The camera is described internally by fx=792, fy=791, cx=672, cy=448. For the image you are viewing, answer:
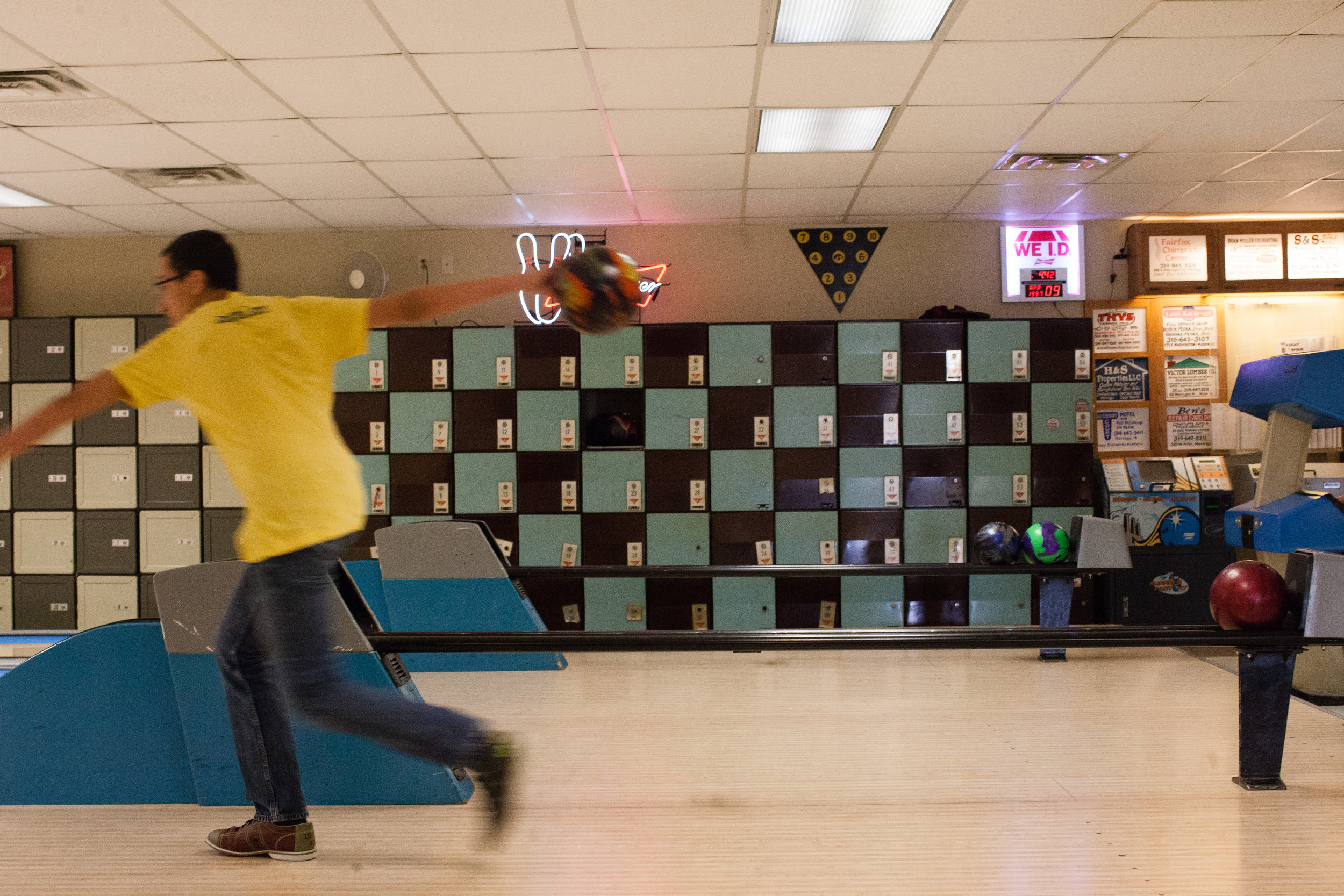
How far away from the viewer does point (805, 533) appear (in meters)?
5.00

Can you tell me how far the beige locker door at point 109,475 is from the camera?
Result: 5.19 metres

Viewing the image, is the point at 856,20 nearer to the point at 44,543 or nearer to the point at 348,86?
the point at 348,86

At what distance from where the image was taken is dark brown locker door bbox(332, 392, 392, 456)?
5070mm

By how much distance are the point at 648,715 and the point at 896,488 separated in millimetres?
2709

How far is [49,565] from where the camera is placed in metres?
5.22

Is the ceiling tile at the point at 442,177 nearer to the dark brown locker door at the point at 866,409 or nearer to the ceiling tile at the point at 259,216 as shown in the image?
the ceiling tile at the point at 259,216

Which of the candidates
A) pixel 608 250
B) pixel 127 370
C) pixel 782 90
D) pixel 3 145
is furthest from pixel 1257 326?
pixel 3 145

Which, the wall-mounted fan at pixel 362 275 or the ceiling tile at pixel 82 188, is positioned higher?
the ceiling tile at pixel 82 188

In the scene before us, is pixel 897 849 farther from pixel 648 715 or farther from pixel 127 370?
pixel 127 370

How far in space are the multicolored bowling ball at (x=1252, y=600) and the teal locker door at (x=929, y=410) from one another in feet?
9.14

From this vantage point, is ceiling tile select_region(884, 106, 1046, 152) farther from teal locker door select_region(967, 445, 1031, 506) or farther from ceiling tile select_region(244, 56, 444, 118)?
ceiling tile select_region(244, 56, 444, 118)

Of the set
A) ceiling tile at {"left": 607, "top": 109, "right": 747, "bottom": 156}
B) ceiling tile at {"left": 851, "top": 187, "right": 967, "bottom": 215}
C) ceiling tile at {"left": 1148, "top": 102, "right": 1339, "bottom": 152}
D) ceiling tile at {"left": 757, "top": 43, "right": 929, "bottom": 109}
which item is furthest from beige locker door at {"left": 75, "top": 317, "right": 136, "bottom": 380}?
ceiling tile at {"left": 1148, "top": 102, "right": 1339, "bottom": 152}

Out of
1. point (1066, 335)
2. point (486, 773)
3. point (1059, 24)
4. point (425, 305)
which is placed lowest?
point (486, 773)

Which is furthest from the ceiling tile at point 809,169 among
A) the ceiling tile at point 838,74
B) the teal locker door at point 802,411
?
the teal locker door at point 802,411
